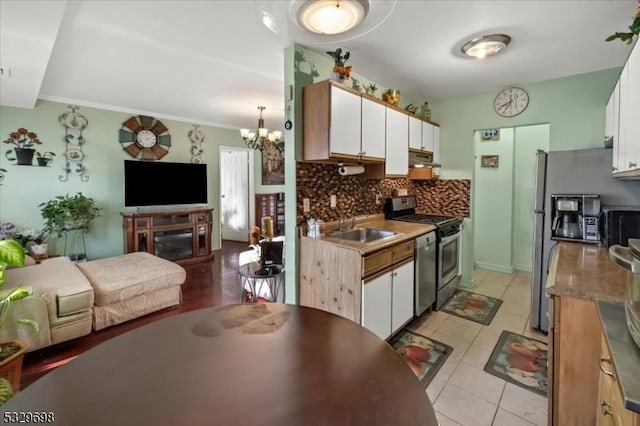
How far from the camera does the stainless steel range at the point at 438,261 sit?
9.04ft

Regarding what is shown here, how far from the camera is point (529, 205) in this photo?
4.26 m

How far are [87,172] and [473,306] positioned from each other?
5.39 meters

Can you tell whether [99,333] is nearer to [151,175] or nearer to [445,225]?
[151,175]

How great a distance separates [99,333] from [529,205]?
18.0 feet

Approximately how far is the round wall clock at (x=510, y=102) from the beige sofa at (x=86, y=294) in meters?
4.12

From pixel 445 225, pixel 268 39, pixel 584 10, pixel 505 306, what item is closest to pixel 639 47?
pixel 584 10

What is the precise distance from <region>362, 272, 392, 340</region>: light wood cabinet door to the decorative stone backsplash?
0.80 m

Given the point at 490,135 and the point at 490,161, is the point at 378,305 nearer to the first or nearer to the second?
the point at 490,161

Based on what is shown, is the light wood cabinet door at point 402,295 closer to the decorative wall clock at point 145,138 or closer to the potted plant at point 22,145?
the decorative wall clock at point 145,138

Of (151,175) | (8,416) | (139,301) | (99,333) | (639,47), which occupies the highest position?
(639,47)

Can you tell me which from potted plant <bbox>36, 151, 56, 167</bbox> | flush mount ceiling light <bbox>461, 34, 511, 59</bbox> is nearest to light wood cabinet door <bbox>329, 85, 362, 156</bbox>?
flush mount ceiling light <bbox>461, 34, 511, 59</bbox>

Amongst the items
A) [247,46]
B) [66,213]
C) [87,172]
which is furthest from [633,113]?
[87,172]

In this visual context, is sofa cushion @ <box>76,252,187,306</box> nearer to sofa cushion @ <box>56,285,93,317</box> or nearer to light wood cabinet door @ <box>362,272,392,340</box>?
sofa cushion @ <box>56,285,93,317</box>

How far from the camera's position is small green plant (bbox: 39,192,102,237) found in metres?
3.72
